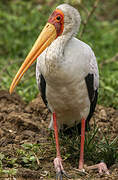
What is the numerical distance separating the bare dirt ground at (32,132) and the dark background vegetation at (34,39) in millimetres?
386

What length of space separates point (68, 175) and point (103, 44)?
14.9ft

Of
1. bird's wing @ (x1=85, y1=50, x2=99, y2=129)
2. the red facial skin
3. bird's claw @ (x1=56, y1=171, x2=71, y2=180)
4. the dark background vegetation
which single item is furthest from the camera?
the dark background vegetation

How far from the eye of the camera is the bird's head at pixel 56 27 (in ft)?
12.9

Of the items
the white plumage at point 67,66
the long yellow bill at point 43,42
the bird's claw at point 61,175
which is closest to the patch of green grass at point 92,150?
the bird's claw at point 61,175

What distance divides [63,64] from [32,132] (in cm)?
124

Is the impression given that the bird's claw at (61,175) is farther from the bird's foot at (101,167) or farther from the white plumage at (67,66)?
the white plumage at (67,66)

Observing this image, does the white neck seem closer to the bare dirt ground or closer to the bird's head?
the bird's head

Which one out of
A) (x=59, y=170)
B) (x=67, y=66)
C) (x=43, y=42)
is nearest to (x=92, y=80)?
(x=67, y=66)

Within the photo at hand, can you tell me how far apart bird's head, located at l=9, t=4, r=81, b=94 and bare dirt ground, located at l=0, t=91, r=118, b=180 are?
1033 mm

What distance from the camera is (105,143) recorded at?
172 inches

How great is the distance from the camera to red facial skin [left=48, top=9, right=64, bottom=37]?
395 centimetres

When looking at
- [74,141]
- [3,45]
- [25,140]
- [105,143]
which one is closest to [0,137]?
[25,140]

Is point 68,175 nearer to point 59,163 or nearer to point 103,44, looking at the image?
point 59,163

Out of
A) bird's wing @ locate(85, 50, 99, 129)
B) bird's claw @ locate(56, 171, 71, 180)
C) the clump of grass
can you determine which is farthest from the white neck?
bird's claw @ locate(56, 171, 71, 180)
